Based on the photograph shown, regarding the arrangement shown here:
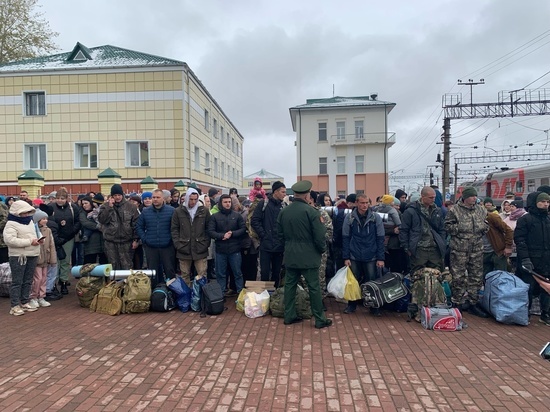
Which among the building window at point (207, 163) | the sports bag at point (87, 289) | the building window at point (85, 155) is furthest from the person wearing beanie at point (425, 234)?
the building window at point (207, 163)

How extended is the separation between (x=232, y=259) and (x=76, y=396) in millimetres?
3483

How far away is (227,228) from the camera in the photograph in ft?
22.2

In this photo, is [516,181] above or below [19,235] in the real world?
above

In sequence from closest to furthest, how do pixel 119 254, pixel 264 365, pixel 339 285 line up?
pixel 264 365 < pixel 339 285 < pixel 119 254

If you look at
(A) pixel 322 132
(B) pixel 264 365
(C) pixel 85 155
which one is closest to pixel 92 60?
(C) pixel 85 155

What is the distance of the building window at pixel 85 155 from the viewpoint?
821 inches

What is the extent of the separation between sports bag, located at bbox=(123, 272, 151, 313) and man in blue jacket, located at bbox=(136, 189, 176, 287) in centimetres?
46

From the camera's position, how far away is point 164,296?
6355 mm

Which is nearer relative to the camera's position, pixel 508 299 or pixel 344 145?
pixel 508 299

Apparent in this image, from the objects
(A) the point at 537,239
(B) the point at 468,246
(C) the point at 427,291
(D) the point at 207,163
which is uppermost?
(D) the point at 207,163

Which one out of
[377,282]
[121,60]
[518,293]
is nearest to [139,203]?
[377,282]

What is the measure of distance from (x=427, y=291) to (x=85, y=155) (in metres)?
20.1

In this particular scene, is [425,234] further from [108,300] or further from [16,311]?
[16,311]

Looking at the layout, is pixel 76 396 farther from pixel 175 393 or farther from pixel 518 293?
pixel 518 293
